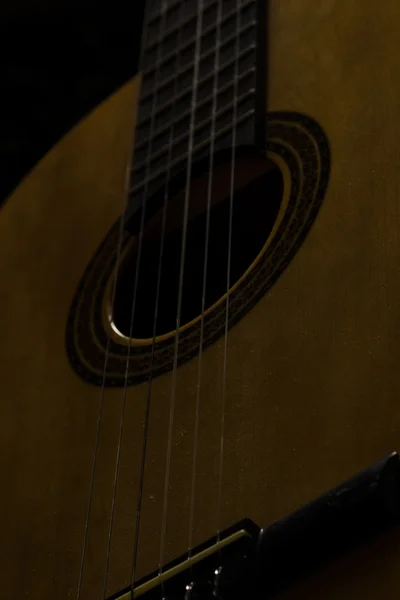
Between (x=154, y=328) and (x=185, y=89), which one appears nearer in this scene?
(x=154, y=328)

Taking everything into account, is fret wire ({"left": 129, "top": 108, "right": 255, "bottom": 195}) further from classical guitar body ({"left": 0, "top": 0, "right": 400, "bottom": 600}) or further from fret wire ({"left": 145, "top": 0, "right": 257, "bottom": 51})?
fret wire ({"left": 145, "top": 0, "right": 257, "bottom": 51})

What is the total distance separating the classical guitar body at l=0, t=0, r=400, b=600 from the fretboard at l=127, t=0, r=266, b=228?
23mm

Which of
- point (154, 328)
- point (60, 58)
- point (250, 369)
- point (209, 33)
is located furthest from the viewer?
point (60, 58)

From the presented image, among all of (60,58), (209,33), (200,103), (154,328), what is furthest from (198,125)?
(60,58)

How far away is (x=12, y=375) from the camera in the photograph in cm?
98

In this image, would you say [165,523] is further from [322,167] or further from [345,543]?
[322,167]

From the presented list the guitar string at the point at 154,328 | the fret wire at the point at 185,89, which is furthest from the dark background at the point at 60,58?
the fret wire at the point at 185,89

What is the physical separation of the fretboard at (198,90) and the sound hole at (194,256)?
4cm

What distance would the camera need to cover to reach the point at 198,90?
1.08 metres

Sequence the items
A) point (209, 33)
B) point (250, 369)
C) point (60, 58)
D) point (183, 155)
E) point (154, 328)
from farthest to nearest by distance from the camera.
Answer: point (60, 58) < point (209, 33) < point (183, 155) < point (154, 328) < point (250, 369)

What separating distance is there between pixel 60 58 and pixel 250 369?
107cm

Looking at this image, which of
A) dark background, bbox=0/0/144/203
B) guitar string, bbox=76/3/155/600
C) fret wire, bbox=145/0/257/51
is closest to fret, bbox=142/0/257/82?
fret wire, bbox=145/0/257/51

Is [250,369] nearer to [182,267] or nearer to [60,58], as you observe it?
[182,267]

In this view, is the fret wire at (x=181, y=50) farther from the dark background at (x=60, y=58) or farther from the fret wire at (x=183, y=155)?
the dark background at (x=60, y=58)
